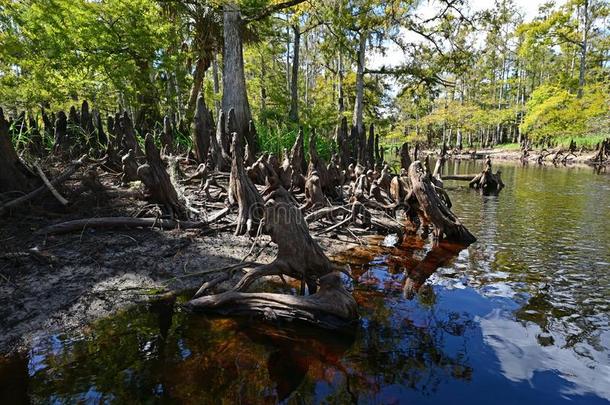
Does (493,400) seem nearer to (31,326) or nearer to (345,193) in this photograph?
(31,326)

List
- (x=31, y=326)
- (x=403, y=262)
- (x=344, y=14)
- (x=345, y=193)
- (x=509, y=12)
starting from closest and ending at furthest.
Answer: (x=31, y=326) < (x=403, y=262) < (x=345, y=193) < (x=509, y=12) < (x=344, y=14)

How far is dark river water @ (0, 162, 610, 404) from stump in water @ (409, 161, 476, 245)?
1.83 meters

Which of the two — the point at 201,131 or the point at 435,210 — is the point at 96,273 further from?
the point at 435,210

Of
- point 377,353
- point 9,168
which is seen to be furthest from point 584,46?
point 9,168

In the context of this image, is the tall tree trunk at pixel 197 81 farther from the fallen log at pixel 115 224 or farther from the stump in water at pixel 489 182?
the stump in water at pixel 489 182

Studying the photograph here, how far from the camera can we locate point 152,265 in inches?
200

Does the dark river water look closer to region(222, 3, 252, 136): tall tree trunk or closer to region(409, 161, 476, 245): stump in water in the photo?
region(409, 161, 476, 245): stump in water

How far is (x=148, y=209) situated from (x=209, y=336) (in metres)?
3.42

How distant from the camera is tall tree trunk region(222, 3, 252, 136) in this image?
1128cm

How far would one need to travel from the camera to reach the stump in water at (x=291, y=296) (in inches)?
151

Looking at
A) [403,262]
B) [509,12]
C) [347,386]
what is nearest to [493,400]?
[347,386]

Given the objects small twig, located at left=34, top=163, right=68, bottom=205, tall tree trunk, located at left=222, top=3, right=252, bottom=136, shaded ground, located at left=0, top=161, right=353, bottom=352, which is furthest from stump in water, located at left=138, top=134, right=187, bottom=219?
tall tree trunk, located at left=222, top=3, right=252, bottom=136

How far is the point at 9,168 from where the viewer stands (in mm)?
5723

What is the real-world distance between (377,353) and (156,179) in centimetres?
418
